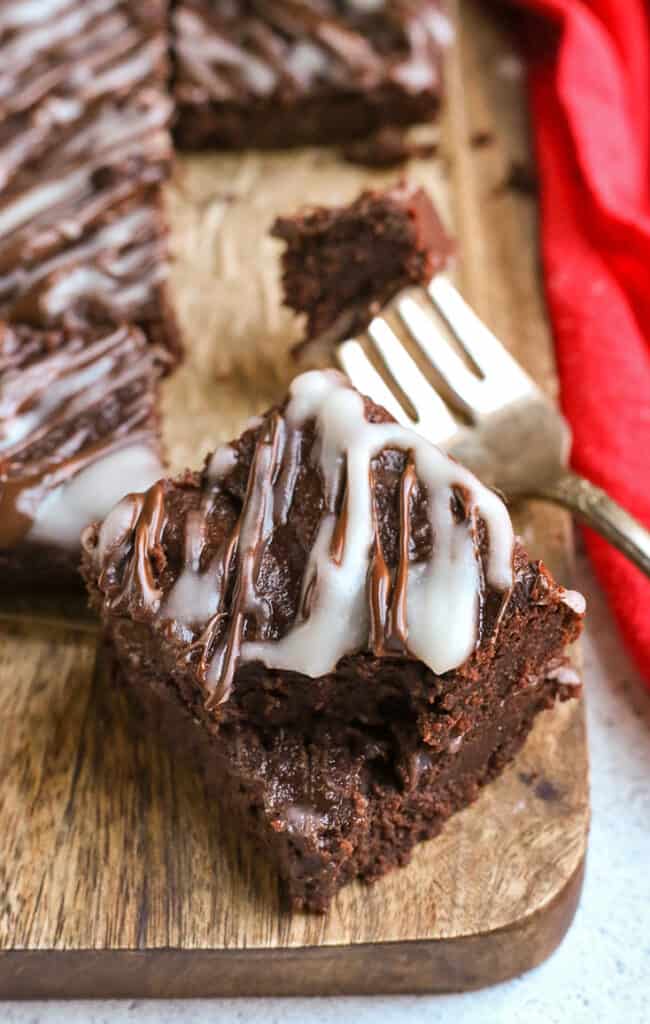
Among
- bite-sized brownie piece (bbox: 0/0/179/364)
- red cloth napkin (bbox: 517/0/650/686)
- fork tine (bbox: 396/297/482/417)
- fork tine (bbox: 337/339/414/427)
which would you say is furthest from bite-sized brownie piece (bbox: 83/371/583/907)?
bite-sized brownie piece (bbox: 0/0/179/364)

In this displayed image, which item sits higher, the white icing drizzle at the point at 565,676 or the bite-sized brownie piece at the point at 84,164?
the bite-sized brownie piece at the point at 84,164

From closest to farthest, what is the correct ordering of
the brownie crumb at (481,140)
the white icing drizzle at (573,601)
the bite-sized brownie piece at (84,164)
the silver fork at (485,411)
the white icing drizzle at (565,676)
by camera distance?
the white icing drizzle at (573,601) < the white icing drizzle at (565,676) < the silver fork at (485,411) < the bite-sized brownie piece at (84,164) < the brownie crumb at (481,140)

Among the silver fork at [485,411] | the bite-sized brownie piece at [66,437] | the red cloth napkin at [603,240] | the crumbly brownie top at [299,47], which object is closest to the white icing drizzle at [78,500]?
the bite-sized brownie piece at [66,437]

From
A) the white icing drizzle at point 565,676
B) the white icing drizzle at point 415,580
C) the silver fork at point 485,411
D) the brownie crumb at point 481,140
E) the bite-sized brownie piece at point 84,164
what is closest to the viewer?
the white icing drizzle at point 415,580

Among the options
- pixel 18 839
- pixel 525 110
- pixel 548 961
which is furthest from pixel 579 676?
pixel 525 110

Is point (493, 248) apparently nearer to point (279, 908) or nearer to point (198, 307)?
point (198, 307)

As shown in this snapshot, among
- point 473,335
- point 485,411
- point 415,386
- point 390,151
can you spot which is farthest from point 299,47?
point 485,411

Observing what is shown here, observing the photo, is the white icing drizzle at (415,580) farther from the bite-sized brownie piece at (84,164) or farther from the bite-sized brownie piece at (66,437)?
the bite-sized brownie piece at (84,164)
